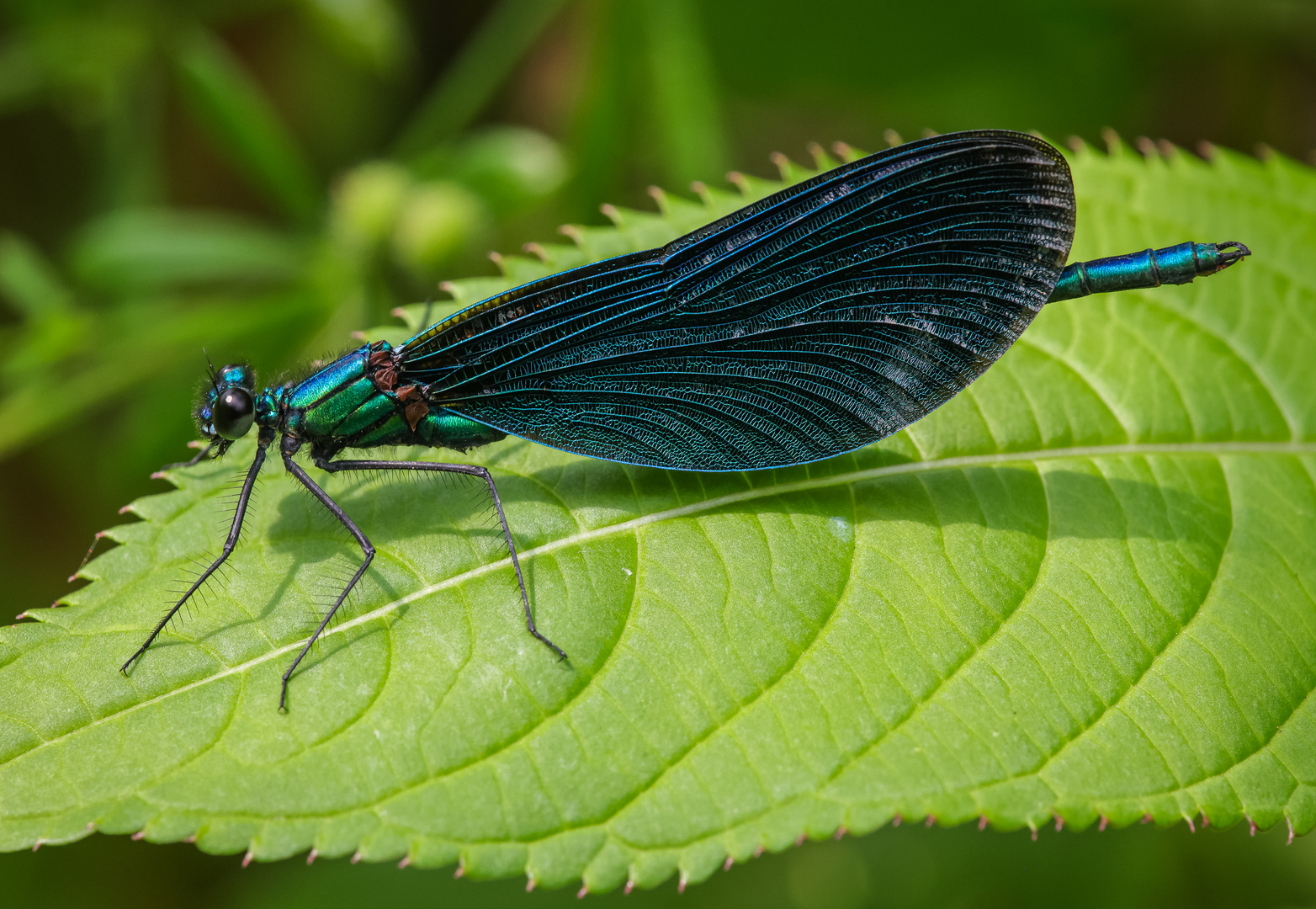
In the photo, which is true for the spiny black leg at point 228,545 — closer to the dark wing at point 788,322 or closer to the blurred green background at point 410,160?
the dark wing at point 788,322

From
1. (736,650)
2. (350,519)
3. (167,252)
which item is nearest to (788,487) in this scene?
(736,650)

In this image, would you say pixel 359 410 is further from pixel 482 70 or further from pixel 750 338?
pixel 482 70

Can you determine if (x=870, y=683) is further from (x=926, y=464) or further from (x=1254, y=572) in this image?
(x=1254, y=572)

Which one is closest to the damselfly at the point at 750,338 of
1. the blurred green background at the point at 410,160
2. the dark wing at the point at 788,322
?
the dark wing at the point at 788,322

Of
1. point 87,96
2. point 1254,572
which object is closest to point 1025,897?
point 1254,572

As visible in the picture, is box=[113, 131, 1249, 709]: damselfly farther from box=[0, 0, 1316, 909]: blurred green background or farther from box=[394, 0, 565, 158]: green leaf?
box=[394, 0, 565, 158]: green leaf
